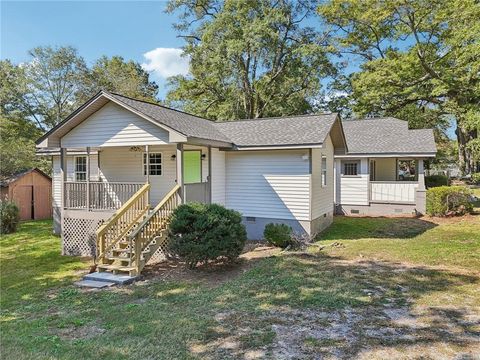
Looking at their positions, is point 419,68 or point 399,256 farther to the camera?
point 419,68

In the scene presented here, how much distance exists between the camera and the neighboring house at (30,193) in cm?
1823

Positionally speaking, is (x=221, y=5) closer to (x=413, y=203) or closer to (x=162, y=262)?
(x=413, y=203)

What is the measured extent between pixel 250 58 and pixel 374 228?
19178 millimetres

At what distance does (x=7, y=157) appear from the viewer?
21250 mm

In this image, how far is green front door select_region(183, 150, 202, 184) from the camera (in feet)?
38.5

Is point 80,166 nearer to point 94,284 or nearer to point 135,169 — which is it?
point 135,169

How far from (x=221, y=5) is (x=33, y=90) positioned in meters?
19.6

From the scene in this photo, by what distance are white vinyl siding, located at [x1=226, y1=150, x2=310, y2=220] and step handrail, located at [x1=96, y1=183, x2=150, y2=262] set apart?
3463 millimetres

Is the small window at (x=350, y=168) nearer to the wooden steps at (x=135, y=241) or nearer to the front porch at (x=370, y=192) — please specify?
the front porch at (x=370, y=192)

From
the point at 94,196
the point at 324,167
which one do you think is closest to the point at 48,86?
the point at 94,196

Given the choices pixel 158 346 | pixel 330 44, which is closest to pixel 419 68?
pixel 330 44

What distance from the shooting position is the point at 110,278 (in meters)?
8.20

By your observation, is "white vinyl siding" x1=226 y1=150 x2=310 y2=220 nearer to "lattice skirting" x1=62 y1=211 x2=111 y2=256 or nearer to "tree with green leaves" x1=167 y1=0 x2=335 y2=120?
"lattice skirting" x1=62 y1=211 x2=111 y2=256

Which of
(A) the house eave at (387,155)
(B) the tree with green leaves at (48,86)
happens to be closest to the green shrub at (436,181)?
(A) the house eave at (387,155)
